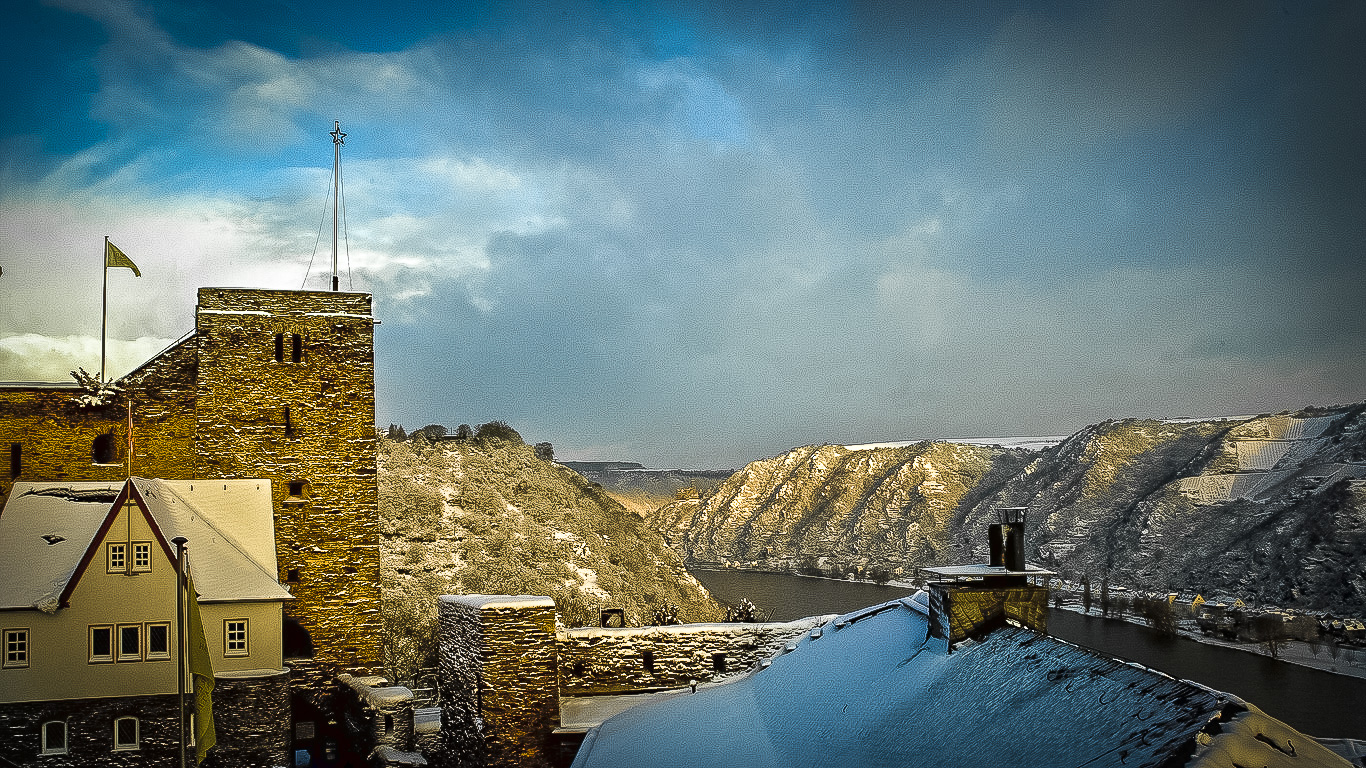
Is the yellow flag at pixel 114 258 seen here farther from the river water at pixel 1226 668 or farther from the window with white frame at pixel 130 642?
the river water at pixel 1226 668

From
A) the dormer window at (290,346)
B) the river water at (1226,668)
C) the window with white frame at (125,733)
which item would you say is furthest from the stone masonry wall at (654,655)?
the river water at (1226,668)

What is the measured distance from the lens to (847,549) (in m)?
120

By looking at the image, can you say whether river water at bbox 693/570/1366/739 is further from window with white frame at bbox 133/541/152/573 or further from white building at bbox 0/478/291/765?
window with white frame at bbox 133/541/152/573

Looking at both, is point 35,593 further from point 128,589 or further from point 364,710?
point 364,710

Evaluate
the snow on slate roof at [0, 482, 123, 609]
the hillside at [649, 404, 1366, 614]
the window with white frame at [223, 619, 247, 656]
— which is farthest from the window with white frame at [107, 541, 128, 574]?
the hillside at [649, 404, 1366, 614]

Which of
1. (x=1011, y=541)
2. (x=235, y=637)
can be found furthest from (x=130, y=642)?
(x=1011, y=541)

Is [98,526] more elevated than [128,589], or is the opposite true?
[98,526]

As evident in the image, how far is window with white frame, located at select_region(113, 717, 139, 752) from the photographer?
18125mm

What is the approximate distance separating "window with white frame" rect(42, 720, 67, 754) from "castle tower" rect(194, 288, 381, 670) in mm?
5136

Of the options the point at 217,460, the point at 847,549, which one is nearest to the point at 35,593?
the point at 217,460

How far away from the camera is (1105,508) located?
101 meters

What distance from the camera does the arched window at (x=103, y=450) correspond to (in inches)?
884

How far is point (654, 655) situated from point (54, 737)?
1199cm

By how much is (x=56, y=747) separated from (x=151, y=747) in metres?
1.74
